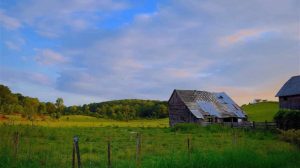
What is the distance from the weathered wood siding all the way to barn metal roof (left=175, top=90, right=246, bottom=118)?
29.1 inches

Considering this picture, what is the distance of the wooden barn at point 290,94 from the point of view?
167 feet

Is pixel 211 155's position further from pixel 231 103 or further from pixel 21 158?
pixel 231 103

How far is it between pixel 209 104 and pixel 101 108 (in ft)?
217

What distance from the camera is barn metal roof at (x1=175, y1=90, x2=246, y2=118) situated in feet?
184

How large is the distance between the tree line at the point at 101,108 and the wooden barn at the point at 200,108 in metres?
41.2

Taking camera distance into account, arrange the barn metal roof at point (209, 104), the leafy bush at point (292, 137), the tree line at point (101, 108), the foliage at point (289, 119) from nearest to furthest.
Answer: the leafy bush at point (292, 137), the foliage at point (289, 119), the barn metal roof at point (209, 104), the tree line at point (101, 108)

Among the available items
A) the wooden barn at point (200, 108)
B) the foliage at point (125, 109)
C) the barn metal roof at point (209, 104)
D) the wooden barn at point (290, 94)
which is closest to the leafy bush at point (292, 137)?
the wooden barn at point (290, 94)

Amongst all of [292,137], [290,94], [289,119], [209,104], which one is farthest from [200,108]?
[292,137]

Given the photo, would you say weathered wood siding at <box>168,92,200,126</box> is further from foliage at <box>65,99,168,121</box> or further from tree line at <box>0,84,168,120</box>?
foliage at <box>65,99,168,121</box>

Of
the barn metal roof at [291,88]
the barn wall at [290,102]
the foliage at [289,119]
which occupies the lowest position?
the foliage at [289,119]

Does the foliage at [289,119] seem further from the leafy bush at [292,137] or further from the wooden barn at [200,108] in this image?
the leafy bush at [292,137]

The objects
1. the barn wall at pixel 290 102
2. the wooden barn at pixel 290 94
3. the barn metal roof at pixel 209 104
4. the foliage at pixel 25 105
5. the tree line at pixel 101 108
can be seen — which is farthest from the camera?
the tree line at pixel 101 108

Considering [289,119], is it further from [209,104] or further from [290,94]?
[209,104]

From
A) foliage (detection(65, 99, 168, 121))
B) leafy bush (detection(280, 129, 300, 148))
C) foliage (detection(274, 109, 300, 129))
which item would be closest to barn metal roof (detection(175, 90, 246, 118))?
foliage (detection(274, 109, 300, 129))
